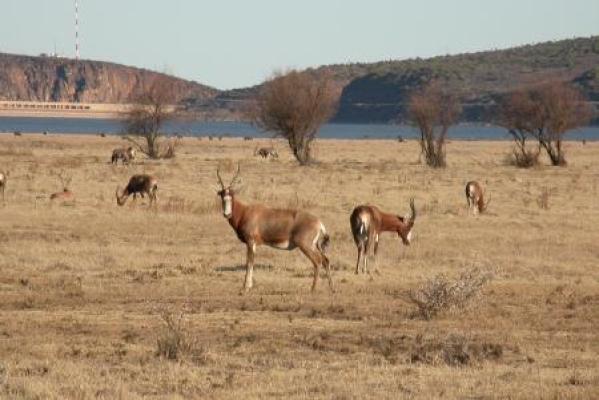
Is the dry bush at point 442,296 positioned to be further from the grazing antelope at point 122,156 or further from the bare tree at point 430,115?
the bare tree at point 430,115

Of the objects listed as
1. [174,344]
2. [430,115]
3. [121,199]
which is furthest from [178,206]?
[430,115]

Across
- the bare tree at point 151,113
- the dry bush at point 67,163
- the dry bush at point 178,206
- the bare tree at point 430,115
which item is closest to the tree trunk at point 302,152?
the bare tree at point 430,115

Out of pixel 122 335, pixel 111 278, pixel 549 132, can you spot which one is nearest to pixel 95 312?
pixel 122 335

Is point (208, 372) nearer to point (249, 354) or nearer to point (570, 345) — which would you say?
point (249, 354)

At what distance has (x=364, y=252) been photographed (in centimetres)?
1988

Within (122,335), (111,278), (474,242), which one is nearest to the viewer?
(122,335)

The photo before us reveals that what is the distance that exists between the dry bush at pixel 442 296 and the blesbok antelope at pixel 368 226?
3.88 meters

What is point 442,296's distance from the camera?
15445mm

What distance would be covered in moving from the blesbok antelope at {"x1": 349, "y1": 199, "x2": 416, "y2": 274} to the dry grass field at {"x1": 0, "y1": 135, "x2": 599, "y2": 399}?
41cm

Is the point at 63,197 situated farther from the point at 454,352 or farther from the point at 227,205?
the point at 454,352

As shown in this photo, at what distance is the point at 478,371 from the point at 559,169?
44.1 metres

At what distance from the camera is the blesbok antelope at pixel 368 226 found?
2000 cm

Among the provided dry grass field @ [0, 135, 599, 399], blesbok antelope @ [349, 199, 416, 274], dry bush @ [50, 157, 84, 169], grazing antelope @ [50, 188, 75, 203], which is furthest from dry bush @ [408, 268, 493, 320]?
dry bush @ [50, 157, 84, 169]

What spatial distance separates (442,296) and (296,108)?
142ft
